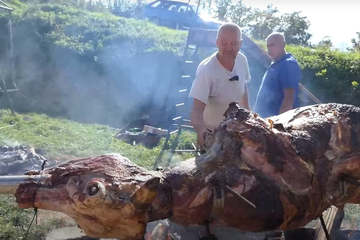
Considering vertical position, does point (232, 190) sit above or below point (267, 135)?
below

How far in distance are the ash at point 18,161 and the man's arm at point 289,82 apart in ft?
11.3

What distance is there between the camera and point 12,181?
1.80m

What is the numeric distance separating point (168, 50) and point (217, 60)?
28.9 ft

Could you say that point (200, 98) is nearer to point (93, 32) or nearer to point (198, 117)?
point (198, 117)

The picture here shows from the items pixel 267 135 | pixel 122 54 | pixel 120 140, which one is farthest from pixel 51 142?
pixel 267 135

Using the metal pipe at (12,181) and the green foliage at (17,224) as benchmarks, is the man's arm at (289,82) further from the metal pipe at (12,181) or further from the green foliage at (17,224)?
the metal pipe at (12,181)

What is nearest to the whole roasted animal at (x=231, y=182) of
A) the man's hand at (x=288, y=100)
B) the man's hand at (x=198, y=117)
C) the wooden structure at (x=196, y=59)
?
the man's hand at (x=198, y=117)

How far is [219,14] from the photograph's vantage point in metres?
28.7

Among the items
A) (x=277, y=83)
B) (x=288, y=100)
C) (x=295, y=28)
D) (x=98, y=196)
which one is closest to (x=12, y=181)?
(x=98, y=196)

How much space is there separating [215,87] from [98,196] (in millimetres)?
2503

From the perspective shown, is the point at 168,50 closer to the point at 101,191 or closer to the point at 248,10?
the point at 101,191

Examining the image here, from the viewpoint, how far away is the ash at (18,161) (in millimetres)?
6012

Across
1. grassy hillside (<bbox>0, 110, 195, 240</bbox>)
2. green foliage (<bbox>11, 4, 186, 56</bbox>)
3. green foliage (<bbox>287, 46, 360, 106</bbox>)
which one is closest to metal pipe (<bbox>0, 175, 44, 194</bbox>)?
grassy hillside (<bbox>0, 110, 195, 240</bbox>)

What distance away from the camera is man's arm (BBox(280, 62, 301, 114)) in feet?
16.9
